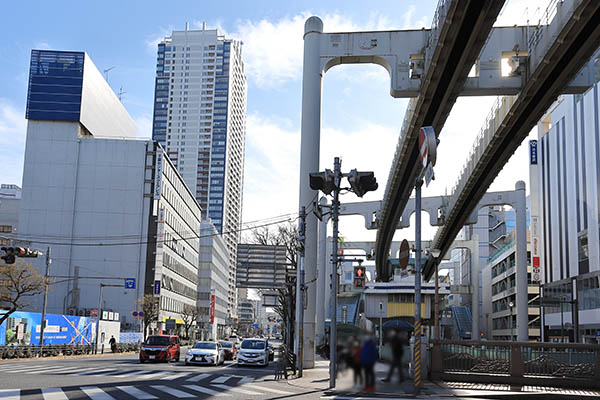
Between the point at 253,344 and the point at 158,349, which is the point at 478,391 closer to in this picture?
the point at 253,344

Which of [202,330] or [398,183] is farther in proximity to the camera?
Result: [202,330]

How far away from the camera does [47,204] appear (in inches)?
3081

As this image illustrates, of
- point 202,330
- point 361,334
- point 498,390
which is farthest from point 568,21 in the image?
point 202,330

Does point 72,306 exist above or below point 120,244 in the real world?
below

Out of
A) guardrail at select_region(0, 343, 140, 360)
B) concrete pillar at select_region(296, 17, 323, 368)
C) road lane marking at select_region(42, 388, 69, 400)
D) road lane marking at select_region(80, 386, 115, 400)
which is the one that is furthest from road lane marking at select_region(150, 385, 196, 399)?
guardrail at select_region(0, 343, 140, 360)

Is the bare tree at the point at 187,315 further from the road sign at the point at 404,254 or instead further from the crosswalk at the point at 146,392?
the road sign at the point at 404,254

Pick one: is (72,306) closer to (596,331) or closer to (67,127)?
(67,127)

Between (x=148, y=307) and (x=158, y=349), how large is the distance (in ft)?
129

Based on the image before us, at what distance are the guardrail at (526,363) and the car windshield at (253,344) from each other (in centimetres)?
1446

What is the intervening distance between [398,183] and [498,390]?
2100cm

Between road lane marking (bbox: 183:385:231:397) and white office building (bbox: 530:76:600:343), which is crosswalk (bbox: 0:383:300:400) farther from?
white office building (bbox: 530:76:600:343)

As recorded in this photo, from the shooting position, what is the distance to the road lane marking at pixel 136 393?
52.7ft

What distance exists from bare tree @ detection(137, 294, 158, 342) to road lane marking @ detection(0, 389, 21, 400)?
56.7m

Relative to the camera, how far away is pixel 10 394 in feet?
52.0
